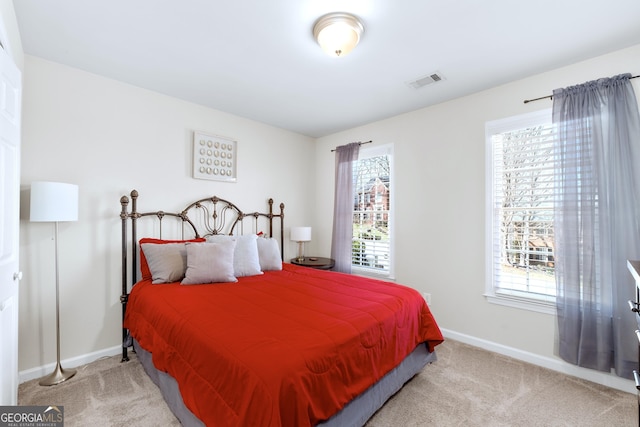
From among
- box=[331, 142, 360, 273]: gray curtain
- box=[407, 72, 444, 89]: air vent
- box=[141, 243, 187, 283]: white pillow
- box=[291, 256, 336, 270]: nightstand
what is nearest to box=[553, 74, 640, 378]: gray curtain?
box=[407, 72, 444, 89]: air vent

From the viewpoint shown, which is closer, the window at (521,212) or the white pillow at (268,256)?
the window at (521,212)

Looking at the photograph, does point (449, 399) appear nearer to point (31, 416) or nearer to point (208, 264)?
point (208, 264)

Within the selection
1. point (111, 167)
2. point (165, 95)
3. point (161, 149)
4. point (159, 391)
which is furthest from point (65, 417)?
point (165, 95)

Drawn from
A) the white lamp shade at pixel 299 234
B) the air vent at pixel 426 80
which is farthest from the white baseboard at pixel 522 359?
the air vent at pixel 426 80

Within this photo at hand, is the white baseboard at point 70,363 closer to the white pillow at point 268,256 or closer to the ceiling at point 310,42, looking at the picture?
the white pillow at point 268,256

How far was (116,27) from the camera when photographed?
1.93 m

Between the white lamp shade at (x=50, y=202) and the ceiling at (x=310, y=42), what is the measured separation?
1091 mm

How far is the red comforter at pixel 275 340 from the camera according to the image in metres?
1.18

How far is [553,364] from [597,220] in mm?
1255

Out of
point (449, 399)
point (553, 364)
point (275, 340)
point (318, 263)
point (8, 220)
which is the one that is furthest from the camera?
point (318, 263)

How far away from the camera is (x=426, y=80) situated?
2635 millimetres

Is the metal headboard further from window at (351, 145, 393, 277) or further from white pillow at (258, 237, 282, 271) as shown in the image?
window at (351, 145, 393, 277)

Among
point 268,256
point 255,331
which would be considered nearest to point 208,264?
point 268,256

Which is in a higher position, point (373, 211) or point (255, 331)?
point (373, 211)
